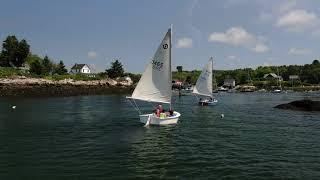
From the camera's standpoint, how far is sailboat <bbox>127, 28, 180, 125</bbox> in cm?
4784

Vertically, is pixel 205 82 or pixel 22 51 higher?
pixel 22 51

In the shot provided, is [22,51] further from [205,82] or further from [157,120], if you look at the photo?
[157,120]

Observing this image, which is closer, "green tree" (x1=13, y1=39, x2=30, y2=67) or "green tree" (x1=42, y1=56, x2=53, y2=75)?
"green tree" (x1=13, y1=39, x2=30, y2=67)

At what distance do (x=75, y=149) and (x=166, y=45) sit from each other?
59.2 feet

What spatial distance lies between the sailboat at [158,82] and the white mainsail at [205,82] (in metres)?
45.8

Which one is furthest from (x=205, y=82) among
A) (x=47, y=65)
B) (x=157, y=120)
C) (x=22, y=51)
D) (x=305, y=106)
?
(x=47, y=65)

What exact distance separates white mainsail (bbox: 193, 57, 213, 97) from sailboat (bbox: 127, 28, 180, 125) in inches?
1804

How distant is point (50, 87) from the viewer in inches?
5906

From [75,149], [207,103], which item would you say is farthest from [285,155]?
[207,103]

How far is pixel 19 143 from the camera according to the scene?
123 ft

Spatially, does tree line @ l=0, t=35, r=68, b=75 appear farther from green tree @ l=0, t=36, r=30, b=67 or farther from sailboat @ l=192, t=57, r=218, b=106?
sailboat @ l=192, t=57, r=218, b=106

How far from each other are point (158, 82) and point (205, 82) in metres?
46.6

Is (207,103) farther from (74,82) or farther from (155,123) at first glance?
(74,82)

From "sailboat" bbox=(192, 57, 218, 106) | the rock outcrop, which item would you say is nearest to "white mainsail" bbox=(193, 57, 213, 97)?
"sailboat" bbox=(192, 57, 218, 106)
